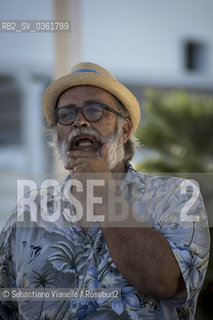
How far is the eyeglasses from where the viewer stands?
1.65 metres

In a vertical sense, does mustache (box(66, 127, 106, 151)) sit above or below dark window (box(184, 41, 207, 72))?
below

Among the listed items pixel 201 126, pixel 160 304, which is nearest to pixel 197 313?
pixel 160 304

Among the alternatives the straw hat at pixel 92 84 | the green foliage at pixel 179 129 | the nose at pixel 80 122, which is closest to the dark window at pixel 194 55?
the green foliage at pixel 179 129

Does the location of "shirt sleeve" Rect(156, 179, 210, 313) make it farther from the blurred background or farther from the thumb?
the blurred background

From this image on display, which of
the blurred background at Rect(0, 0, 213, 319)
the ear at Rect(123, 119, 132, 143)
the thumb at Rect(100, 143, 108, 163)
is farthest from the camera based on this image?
the blurred background at Rect(0, 0, 213, 319)

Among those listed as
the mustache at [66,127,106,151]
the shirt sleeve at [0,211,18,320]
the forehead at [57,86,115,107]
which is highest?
the forehead at [57,86,115,107]

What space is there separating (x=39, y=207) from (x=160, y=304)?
0.62 metres

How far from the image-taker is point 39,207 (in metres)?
1.76

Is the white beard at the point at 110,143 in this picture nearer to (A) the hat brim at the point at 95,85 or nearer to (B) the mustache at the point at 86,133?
(B) the mustache at the point at 86,133

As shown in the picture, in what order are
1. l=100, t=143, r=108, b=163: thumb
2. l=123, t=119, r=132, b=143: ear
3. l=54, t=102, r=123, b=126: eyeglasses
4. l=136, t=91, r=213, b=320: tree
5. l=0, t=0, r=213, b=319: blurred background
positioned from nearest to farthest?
l=100, t=143, r=108, b=163: thumb < l=54, t=102, r=123, b=126: eyeglasses < l=123, t=119, r=132, b=143: ear < l=0, t=0, r=213, b=319: blurred background < l=136, t=91, r=213, b=320: tree

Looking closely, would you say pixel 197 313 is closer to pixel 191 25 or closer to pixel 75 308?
pixel 75 308

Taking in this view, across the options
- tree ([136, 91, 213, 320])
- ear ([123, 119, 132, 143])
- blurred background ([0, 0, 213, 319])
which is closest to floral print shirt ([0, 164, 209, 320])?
ear ([123, 119, 132, 143])

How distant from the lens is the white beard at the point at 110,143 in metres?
1.62

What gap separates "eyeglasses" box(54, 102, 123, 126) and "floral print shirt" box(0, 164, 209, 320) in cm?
28
